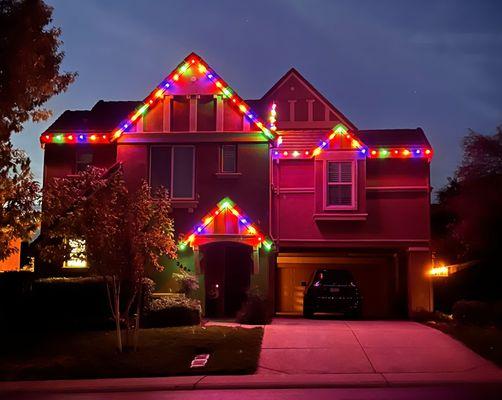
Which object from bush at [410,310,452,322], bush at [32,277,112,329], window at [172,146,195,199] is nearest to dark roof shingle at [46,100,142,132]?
window at [172,146,195,199]

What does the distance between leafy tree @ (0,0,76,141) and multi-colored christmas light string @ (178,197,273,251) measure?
27.6 ft

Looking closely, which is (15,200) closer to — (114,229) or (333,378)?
(114,229)

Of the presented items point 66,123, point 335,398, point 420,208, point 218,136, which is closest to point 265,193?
point 218,136

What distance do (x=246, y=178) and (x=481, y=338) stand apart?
397 inches

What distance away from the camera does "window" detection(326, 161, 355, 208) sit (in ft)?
83.7

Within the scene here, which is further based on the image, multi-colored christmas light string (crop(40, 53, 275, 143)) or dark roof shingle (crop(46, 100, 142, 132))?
dark roof shingle (crop(46, 100, 142, 132))

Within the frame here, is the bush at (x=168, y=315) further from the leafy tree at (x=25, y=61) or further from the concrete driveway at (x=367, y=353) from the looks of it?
the leafy tree at (x=25, y=61)

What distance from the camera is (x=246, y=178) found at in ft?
80.6

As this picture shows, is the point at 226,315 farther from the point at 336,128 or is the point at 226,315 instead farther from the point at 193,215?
the point at 336,128

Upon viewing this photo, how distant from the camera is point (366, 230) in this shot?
25750 millimetres

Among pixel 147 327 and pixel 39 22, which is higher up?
pixel 39 22

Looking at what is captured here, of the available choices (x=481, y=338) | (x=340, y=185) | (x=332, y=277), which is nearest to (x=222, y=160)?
(x=340, y=185)

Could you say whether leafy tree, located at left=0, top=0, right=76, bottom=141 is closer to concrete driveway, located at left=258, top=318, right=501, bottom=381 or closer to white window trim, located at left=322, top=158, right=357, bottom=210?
concrete driveway, located at left=258, top=318, right=501, bottom=381

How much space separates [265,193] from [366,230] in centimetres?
408
